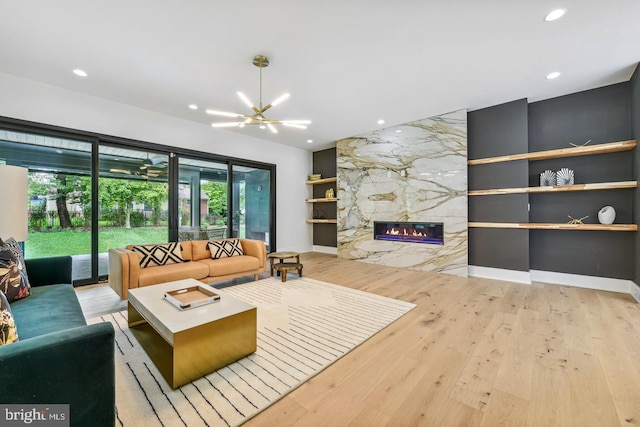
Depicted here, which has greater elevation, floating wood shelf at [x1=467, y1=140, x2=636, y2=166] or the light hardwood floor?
floating wood shelf at [x1=467, y1=140, x2=636, y2=166]

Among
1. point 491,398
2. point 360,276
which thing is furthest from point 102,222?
point 491,398

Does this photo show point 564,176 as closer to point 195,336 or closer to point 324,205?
point 324,205

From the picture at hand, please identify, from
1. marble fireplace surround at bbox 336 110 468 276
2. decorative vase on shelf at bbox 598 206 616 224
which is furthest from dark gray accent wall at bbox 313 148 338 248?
decorative vase on shelf at bbox 598 206 616 224

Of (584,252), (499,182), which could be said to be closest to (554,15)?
(499,182)

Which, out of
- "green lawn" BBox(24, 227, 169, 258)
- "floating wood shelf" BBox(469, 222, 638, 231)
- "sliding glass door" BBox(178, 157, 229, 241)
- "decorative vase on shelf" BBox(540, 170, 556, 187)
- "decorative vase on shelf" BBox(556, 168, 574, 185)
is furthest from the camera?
"sliding glass door" BBox(178, 157, 229, 241)

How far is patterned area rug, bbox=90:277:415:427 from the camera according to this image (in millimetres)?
1513

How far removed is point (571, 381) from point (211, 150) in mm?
6119

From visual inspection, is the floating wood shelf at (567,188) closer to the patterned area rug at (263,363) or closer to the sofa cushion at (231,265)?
the patterned area rug at (263,363)

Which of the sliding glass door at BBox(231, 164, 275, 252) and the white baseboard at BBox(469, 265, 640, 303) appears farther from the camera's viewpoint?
the sliding glass door at BBox(231, 164, 275, 252)

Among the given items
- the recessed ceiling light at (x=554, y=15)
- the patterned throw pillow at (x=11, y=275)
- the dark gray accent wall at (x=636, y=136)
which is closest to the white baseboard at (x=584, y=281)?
the dark gray accent wall at (x=636, y=136)

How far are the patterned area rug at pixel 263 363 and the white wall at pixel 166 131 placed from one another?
3.17 meters

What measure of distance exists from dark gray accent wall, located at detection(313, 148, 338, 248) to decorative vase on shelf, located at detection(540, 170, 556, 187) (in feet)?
14.5

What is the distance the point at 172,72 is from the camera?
3.40 metres

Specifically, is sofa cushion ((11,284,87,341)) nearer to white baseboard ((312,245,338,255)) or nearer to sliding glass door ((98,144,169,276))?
sliding glass door ((98,144,169,276))
